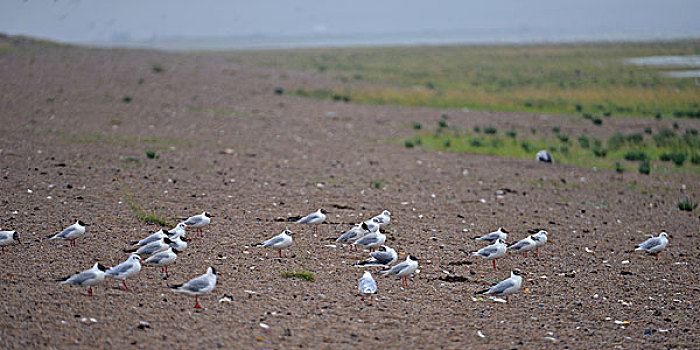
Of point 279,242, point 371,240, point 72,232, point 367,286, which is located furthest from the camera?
point 371,240

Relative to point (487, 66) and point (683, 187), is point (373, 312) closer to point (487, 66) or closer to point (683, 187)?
point (683, 187)

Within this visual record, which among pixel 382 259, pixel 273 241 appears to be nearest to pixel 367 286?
pixel 382 259

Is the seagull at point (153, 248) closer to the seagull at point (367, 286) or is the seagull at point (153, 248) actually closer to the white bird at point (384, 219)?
the seagull at point (367, 286)

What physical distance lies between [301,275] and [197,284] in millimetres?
1902

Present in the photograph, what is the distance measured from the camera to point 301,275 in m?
9.63

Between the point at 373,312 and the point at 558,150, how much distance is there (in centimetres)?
1540

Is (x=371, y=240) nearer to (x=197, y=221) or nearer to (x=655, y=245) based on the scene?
(x=197, y=221)

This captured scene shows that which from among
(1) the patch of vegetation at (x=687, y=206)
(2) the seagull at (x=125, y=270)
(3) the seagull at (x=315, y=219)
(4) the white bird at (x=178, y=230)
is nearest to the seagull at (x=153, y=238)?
(4) the white bird at (x=178, y=230)

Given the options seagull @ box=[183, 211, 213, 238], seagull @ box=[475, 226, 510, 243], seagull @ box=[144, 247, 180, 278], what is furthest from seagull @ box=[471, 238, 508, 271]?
→ seagull @ box=[144, 247, 180, 278]

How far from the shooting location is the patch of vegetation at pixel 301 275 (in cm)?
958

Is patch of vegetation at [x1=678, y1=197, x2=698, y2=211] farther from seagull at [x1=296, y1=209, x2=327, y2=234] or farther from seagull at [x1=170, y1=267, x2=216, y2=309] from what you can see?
seagull at [x1=170, y1=267, x2=216, y2=309]

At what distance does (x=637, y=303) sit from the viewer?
9.39 metres

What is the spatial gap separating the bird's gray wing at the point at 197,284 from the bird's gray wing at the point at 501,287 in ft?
14.1

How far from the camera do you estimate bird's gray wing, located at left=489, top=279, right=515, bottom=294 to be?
907cm
